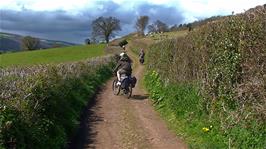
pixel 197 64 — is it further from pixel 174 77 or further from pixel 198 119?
pixel 174 77

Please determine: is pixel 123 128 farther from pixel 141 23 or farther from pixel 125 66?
pixel 141 23

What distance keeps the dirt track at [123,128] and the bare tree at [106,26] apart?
106 m

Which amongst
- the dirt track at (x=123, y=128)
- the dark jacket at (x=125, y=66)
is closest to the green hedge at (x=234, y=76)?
the dirt track at (x=123, y=128)

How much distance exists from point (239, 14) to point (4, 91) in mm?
6235

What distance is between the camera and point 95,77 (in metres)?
29.0

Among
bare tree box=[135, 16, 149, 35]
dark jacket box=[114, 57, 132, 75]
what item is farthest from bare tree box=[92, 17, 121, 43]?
dark jacket box=[114, 57, 132, 75]

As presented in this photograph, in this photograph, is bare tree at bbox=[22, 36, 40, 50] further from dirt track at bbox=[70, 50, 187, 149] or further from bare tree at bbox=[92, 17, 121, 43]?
dirt track at bbox=[70, 50, 187, 149]

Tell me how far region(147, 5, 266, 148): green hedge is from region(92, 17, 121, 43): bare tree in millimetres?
111623

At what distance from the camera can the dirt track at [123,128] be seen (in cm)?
1313

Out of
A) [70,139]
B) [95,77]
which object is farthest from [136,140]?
[95,77]

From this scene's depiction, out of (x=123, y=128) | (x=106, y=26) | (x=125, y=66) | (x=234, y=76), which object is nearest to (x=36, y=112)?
(x=123, y=128)

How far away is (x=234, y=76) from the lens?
1227 cm

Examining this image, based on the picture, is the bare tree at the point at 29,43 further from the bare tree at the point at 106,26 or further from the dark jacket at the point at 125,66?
the dark jacket at the point at 125,66

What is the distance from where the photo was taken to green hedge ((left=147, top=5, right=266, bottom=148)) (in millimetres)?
10883
